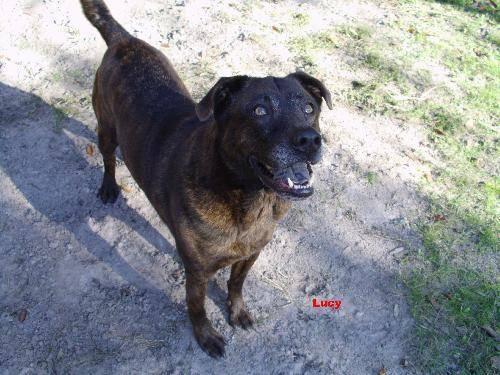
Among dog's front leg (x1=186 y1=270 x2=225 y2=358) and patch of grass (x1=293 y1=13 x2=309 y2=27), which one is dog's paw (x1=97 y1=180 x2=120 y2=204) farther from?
patch of grass (x1=293 y1=13 x2=309 y2=27)

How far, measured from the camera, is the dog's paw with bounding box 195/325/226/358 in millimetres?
3564

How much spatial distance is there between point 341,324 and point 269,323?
0.65 meters

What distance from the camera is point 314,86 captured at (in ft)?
9.86

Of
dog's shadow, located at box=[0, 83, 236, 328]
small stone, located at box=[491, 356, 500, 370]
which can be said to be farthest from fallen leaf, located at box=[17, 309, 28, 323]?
small stone, located at box=[491, 356, 500, 370]

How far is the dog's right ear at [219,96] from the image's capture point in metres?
2.60

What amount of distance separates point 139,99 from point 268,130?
4.89 ft

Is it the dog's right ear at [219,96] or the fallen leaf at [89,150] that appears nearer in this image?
the dog's right ear at [219,96]

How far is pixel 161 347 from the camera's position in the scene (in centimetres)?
358

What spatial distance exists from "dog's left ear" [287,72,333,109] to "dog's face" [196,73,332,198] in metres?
0.22

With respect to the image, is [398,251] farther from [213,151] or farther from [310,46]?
[310,46]

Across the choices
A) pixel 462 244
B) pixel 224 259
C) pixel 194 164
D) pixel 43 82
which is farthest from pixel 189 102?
pixel 462 244

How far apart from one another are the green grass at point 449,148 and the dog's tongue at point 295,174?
2142 millimetres

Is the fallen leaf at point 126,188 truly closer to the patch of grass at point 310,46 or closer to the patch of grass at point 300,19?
the patch of grass at point 310,46

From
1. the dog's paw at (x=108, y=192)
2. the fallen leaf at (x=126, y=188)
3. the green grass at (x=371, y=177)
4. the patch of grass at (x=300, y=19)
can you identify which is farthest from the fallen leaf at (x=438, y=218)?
the patch of grass at (x=300, y=19)
